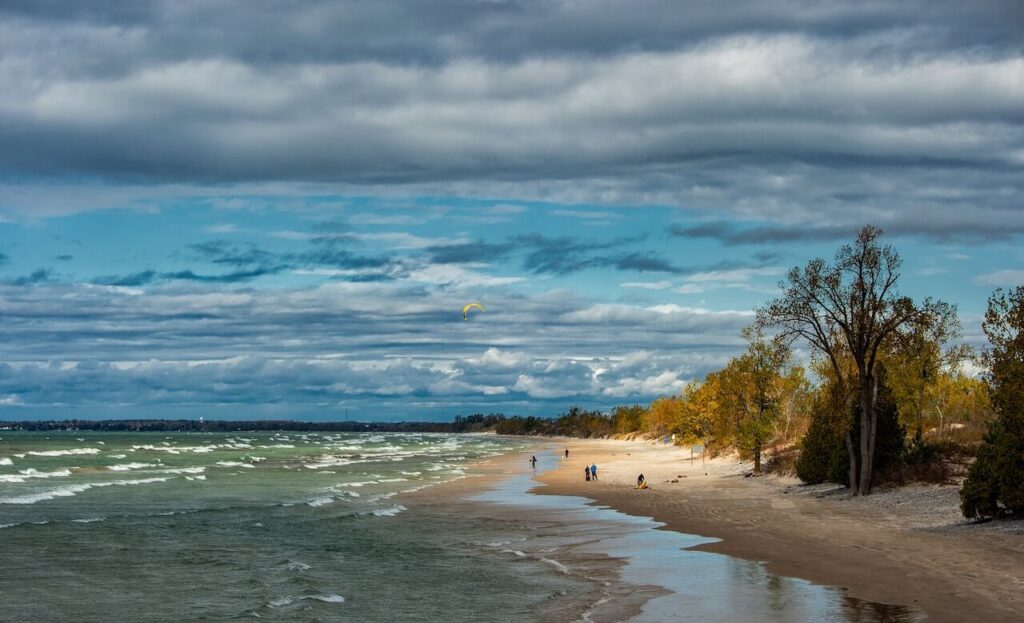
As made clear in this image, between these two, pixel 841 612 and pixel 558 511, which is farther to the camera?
pixel 558 511

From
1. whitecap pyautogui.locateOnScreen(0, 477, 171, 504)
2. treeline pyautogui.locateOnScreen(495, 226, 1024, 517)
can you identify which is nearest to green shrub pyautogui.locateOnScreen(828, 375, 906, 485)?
treeline pyautogui.locateOnScreen(495, 226, 1024, 517)

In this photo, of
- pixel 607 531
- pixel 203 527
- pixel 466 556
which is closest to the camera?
pixel 466 556

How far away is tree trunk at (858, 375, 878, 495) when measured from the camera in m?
44.1

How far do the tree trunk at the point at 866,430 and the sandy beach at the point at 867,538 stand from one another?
0.89m

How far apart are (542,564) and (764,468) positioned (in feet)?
130

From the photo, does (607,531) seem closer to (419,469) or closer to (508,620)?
(508,620)

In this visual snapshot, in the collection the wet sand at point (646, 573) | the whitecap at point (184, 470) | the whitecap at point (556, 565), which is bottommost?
the whitecap at point (184, 470)

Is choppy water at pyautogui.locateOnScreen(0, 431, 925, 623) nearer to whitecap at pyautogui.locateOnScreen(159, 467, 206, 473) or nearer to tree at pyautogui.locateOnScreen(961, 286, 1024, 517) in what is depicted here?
tree at pyautogui.locateOnScreen(961, 286, 1024, 517)

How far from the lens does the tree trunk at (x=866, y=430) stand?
44094 millimetres

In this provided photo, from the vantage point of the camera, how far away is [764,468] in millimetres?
67688

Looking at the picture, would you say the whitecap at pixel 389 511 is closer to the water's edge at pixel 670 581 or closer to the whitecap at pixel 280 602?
the water's edge at pixel 670 581

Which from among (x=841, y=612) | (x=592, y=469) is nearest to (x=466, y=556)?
(x=841, y=612)

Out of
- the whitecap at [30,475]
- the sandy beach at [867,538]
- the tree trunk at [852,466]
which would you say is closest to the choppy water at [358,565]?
the sandy beach at [867,538]

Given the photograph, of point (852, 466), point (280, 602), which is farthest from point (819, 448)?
point (280, 602)
